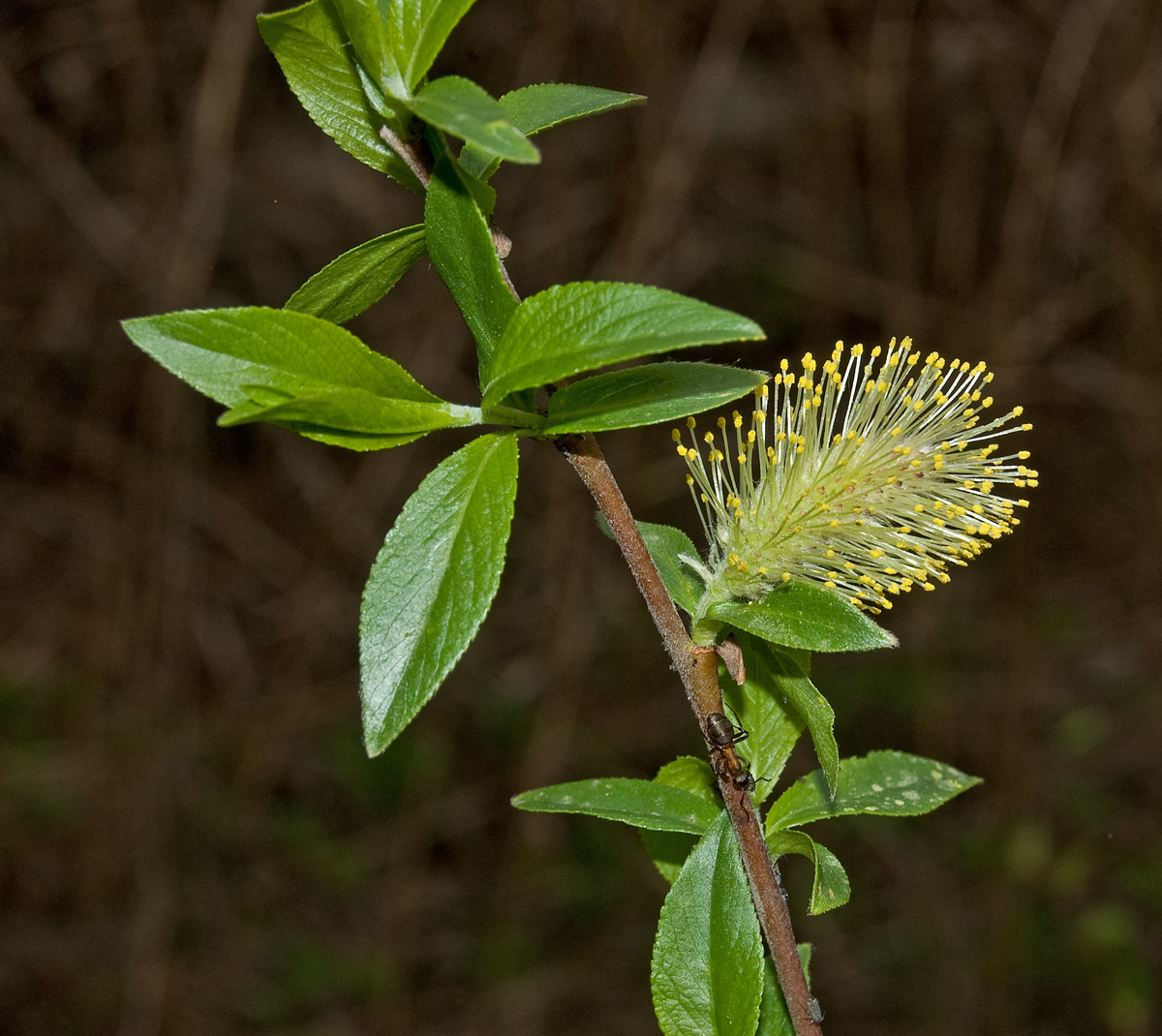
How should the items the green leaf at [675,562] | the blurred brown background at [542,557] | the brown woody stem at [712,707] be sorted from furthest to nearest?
the blurred brown background at [542,557] < the green leaf at [675,562] < the brown woody stem at [712,707]

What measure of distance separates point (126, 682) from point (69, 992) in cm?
103

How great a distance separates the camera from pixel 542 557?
4.34 metres

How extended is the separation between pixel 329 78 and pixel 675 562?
405 mm

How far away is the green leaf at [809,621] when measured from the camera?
686 mm

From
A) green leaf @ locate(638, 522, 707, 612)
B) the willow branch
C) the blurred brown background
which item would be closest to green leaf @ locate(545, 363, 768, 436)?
the willow branch

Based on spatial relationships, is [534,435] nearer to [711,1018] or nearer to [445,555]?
[445,555]

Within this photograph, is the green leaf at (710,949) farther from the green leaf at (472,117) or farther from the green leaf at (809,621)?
the green leaf at (472,117)

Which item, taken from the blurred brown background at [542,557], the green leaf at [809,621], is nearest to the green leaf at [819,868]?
the green leaf at [809,621]

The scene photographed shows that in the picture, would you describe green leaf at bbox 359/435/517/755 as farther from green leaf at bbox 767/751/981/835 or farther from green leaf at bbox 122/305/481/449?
green leaf at bbox 767/751/981/835

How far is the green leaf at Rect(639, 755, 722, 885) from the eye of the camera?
33.2 inches

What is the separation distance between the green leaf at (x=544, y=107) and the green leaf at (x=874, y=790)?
48 centimetres

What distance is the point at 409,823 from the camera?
13.4 feet

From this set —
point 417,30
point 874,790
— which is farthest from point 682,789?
point 417,30

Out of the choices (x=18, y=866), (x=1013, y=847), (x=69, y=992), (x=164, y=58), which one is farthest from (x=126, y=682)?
(x=1013, y=847)
